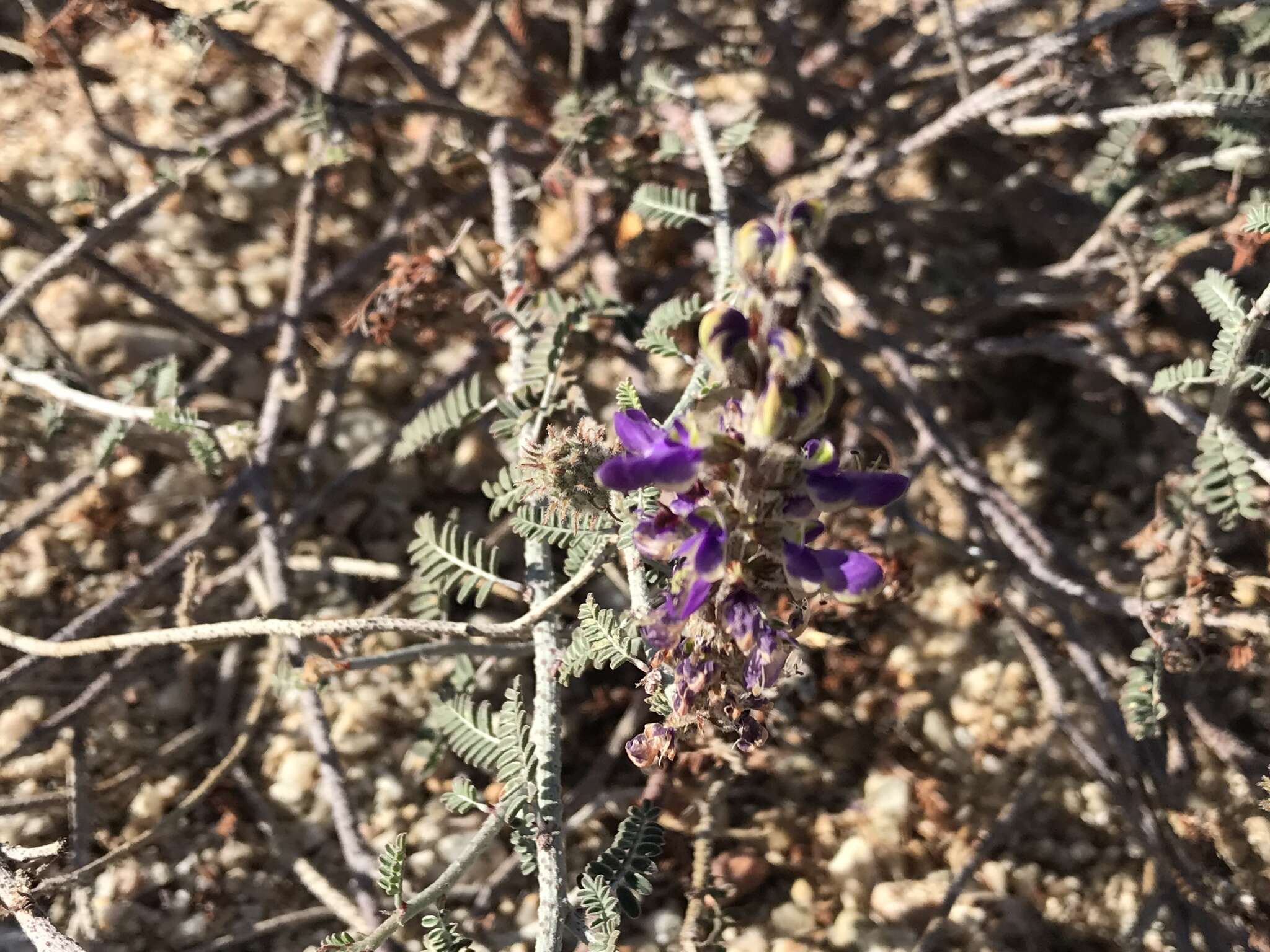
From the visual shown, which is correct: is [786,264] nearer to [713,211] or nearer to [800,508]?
[800,508]

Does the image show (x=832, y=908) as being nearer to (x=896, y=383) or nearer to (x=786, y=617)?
(x=786, y=617)

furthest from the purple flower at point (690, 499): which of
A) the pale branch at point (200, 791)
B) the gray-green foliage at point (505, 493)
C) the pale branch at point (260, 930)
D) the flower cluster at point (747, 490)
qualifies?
the pale branch at point (260, 930)

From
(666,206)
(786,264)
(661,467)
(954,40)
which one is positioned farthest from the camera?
(954,40)

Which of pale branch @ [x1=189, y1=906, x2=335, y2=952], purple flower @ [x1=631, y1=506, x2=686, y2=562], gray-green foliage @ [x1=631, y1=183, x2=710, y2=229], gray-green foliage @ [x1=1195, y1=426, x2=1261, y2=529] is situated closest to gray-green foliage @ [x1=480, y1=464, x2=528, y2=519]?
purple flower @ [x1=631, y1=506, x2=686, y2=562]

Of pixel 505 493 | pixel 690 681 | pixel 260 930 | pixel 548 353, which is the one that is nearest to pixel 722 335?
pixel 690 681

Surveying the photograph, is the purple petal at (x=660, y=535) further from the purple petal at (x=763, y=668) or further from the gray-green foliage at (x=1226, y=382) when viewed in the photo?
the gray-green foliage at (x=1226, y=382)

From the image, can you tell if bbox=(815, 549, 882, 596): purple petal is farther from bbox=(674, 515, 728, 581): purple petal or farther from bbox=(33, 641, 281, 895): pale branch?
bbox=(33, 641, 281, 895): pale branch

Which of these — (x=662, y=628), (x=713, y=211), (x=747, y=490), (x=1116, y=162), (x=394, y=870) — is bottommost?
(x=394, y=870)
